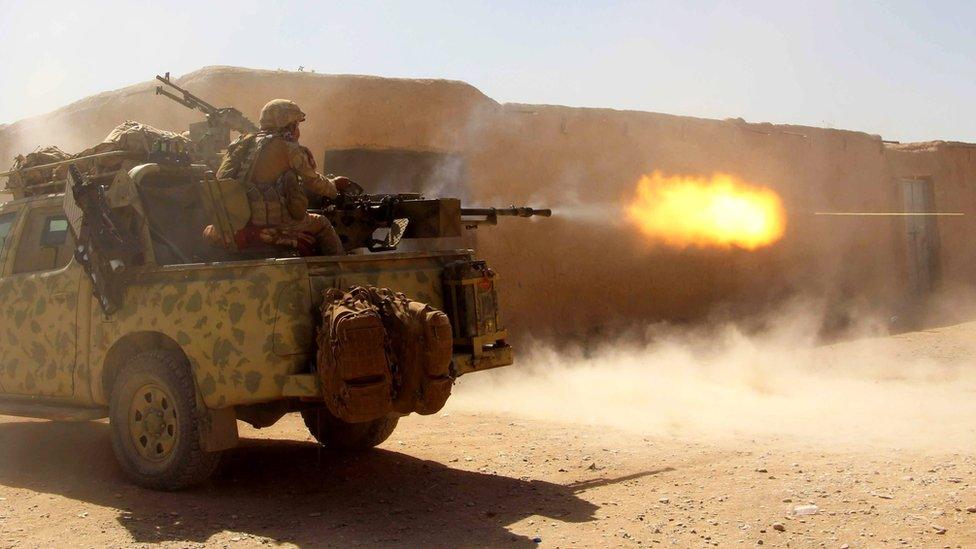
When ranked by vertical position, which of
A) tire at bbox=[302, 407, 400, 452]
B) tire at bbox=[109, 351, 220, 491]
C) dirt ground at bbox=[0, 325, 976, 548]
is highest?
tire at bbox=[109, 351, 220, 491]

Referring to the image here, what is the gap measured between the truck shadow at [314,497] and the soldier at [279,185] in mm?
1468

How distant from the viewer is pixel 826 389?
32.1ft

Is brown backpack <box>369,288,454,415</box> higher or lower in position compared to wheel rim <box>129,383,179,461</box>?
higher

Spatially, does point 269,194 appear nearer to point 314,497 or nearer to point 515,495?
point 314,497

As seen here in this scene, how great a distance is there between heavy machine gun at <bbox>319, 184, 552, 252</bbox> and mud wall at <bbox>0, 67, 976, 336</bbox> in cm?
439

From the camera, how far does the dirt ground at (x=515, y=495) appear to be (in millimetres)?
4977

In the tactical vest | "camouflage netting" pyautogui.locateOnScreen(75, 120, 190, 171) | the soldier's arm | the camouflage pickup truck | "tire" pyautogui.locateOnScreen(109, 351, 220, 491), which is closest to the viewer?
the camouflage pickup truck

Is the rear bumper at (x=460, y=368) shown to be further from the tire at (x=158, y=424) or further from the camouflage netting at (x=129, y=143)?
the camouflage netting at (x=129, y=143)

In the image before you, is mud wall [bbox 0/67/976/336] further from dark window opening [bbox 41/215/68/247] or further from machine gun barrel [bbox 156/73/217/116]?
dark window opening [bbox 41/215/68/247]

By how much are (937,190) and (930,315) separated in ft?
11.0

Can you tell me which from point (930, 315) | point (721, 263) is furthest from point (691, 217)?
point (930, 315)

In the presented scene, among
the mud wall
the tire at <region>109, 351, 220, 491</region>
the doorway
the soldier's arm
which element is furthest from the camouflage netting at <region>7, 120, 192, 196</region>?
the doorway

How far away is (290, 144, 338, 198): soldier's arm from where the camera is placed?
6.29 m

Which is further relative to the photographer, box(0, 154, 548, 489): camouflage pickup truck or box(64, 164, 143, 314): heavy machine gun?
box(64, 164, 143, 314): heavy machine gun
